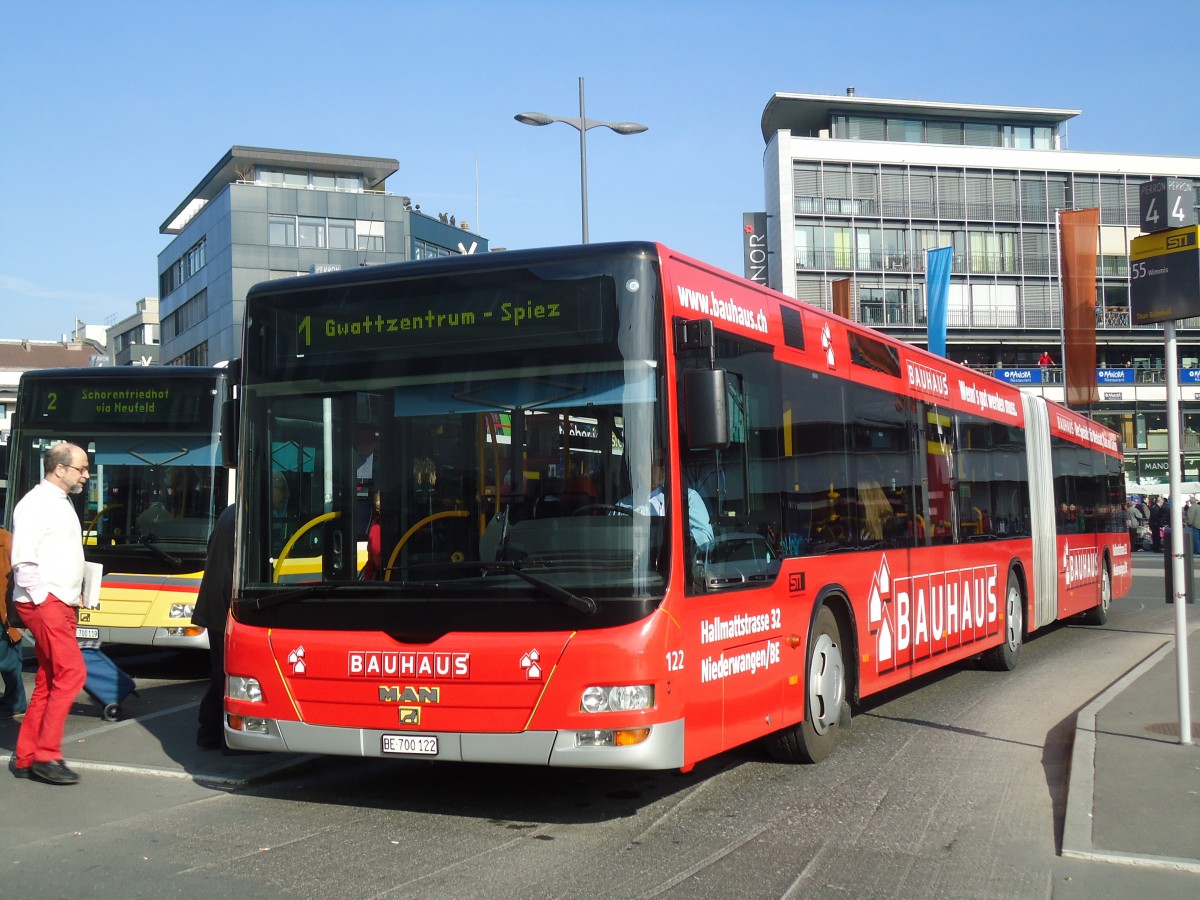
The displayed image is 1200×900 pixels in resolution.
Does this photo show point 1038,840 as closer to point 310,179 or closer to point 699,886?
point 699,886

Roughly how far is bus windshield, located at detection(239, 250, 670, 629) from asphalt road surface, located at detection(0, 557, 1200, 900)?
1.17m

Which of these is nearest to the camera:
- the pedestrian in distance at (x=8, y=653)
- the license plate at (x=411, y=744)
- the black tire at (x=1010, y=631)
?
the license plate at (x=411, y=744)

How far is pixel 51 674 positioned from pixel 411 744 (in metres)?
2.51

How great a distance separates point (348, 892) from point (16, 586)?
11.1ft

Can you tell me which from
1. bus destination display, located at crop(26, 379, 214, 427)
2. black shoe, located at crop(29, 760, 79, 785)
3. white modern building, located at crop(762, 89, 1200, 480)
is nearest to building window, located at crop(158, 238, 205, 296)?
white modern building, located at crop(762, 89, 1200, 480)

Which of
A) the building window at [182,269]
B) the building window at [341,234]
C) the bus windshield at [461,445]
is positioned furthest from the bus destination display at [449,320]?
the building window at [182,269]

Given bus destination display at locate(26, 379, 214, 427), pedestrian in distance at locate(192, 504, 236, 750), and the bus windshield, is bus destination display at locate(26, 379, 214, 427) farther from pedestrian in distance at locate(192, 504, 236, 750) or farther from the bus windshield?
the bus windshield

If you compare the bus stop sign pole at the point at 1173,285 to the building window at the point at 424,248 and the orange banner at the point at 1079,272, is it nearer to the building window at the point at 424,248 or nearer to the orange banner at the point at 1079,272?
the orange banner at the point at 1079,272

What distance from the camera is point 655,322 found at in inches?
260

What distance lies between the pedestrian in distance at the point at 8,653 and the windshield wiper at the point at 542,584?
15.5 ft

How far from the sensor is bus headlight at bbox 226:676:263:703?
7066mm

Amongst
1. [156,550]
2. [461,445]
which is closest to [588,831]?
[461,445]

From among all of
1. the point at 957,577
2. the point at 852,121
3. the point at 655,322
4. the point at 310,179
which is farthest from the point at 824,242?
the point at 655,322

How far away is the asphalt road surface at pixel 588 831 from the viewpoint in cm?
564
